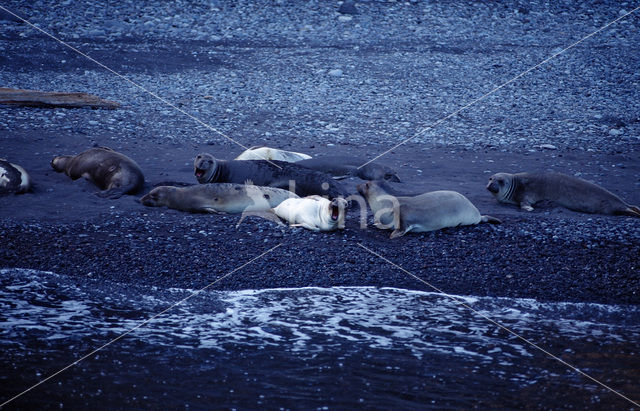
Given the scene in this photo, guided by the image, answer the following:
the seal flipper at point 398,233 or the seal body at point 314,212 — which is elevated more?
the seal body at point 314,212

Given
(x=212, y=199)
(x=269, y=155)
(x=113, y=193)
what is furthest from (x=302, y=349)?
(x=269, y=155)

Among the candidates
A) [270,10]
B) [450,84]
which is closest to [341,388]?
[450,84]

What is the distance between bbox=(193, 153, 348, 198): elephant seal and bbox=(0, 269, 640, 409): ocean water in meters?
1.86

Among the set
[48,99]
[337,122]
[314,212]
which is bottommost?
[314,212]

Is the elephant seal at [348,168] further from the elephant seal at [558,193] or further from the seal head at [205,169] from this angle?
the elephant seal at [558,193]

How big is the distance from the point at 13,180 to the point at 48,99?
321cm

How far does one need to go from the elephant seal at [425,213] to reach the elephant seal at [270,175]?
0.74 m

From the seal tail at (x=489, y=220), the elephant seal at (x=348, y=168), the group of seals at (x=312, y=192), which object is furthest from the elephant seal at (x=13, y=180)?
the seal tail at (x=489, y=220)

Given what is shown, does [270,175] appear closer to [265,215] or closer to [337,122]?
[265,215]

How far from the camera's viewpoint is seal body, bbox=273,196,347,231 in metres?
6.04

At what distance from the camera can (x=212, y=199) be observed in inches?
261

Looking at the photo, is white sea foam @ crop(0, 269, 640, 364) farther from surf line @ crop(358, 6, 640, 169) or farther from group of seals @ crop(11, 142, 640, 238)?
surf line @ crop(358, 6, 640, 169)

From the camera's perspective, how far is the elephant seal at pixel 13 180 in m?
6.81

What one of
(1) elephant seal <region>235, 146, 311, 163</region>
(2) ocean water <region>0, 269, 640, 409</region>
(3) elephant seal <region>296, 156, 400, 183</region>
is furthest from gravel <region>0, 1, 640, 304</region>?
(1) elephant seal <region>235, 146, 311, 163</region>
